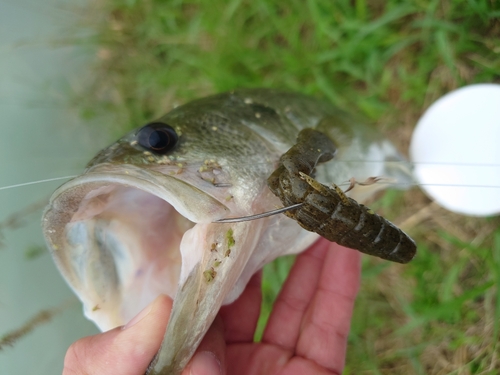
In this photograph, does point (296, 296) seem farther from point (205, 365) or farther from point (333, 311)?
point (205, 365)

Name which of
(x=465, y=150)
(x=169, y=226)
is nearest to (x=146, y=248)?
(x=169, y=226)

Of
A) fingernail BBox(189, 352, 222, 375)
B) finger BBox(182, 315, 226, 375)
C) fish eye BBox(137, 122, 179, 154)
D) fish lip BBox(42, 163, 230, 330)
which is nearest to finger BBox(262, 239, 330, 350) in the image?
finger BBox(182, 315, 226, 375)

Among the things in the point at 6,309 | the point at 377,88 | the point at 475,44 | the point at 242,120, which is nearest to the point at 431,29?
the point at 475,44

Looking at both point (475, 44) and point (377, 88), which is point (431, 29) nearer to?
point (475, 44)

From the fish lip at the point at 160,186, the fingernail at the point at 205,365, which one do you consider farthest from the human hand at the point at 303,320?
the fish lip at the point at 160,186

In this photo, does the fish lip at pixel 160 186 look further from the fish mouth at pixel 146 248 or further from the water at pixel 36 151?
the water at pixel 36 151

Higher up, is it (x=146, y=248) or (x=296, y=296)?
(x=296, y=296)
